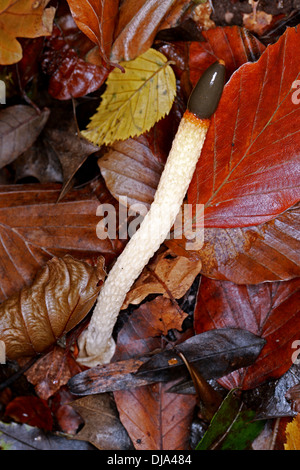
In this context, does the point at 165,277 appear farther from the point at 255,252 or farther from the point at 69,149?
the point at 69,149

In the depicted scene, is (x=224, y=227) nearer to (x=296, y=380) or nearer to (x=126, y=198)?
(x=126, y=198)

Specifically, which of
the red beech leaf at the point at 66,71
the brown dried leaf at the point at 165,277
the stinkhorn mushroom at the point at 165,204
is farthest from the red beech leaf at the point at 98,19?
the brown dried leaf at the point at 165,277

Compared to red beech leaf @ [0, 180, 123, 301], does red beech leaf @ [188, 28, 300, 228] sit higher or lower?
higher

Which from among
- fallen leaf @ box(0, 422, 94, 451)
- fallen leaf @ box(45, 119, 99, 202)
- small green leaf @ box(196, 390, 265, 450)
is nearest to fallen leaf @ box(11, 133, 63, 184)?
fallen leaf @ box(45, 119, 99, 202)

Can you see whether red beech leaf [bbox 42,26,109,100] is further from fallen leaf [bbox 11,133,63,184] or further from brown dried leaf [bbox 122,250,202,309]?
brown dried leaf [bbox 122,250,202,309]

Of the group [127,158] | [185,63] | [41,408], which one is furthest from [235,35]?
[41,408]

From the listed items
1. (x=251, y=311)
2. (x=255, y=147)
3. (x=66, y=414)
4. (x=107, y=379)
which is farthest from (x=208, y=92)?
(x=66, y=414)
